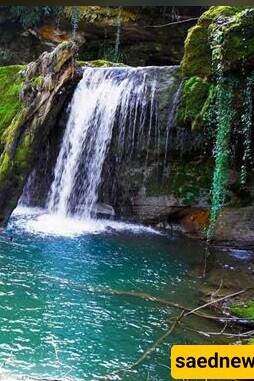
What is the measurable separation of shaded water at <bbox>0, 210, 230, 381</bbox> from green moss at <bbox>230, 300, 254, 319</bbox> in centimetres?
35

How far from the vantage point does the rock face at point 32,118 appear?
6.15m

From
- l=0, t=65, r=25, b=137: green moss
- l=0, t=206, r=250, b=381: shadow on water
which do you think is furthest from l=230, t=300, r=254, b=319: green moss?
l=0, t=65, r=25, b=137: green moss

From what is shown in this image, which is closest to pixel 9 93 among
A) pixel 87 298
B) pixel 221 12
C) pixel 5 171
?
pixel 5 171

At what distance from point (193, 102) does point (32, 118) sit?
2.17 meters

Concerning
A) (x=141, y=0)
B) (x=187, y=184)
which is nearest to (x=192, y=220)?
(x=187, y=184)

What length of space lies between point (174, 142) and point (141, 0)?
580cm

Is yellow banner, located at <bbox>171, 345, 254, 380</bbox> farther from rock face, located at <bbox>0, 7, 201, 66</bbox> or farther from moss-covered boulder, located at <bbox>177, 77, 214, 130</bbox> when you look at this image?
rock face, located at <bbox>0, 7, 201, 66</bbox>

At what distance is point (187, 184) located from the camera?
23.7 feet

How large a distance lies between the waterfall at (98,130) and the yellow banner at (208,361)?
565 centimetres

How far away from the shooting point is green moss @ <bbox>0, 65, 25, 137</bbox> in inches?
280

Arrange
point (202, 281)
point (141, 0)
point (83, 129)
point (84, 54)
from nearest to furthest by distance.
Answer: point (141, 0)
point (202, 281)
point (83, 129)
point (84, 54)

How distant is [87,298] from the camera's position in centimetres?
423

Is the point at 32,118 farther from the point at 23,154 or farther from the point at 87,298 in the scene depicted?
the point at 87,298

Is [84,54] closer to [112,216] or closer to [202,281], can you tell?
[112,216]
